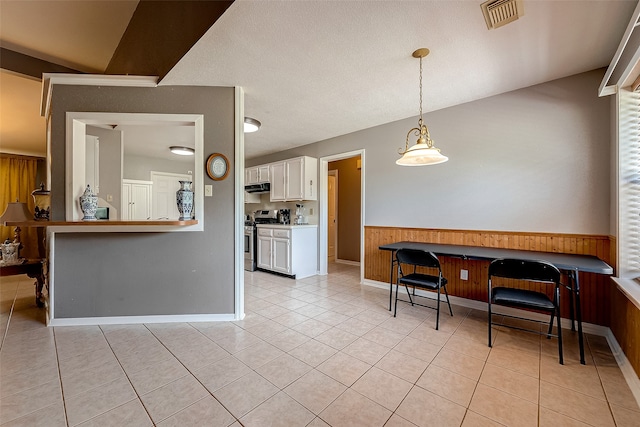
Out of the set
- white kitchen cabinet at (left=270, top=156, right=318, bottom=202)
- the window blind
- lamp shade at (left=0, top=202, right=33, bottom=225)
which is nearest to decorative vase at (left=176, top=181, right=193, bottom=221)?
lamp shade at (left=0, top=202, right=33, bottom=225)

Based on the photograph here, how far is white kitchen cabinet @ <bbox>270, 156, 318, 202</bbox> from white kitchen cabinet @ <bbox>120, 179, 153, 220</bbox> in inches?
126

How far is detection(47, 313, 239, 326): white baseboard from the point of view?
2562 millimetres

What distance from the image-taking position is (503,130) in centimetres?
289

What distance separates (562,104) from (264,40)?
289 centimetres

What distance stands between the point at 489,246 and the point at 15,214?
17.9 feet

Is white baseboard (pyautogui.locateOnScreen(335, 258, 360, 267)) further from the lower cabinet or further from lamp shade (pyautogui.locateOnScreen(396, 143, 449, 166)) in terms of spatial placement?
lamp shade (pyautogui.locateOnScreen(396, 143, 449, 166))

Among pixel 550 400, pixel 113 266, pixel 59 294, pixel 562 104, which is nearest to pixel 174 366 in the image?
pixel 113 266

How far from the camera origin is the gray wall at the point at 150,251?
100 inches

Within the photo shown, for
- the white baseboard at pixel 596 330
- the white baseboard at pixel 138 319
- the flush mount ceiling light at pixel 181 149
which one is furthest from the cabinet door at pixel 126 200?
the white baseboard at pixel 596 330

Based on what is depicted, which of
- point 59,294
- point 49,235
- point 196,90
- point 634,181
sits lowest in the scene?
point 59,294

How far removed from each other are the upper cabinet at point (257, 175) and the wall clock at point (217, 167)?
2763 millimetres

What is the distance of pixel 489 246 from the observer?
296 centimetres

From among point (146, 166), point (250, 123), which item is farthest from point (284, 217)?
point (146, 166)

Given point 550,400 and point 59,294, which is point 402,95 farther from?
point 59,294
